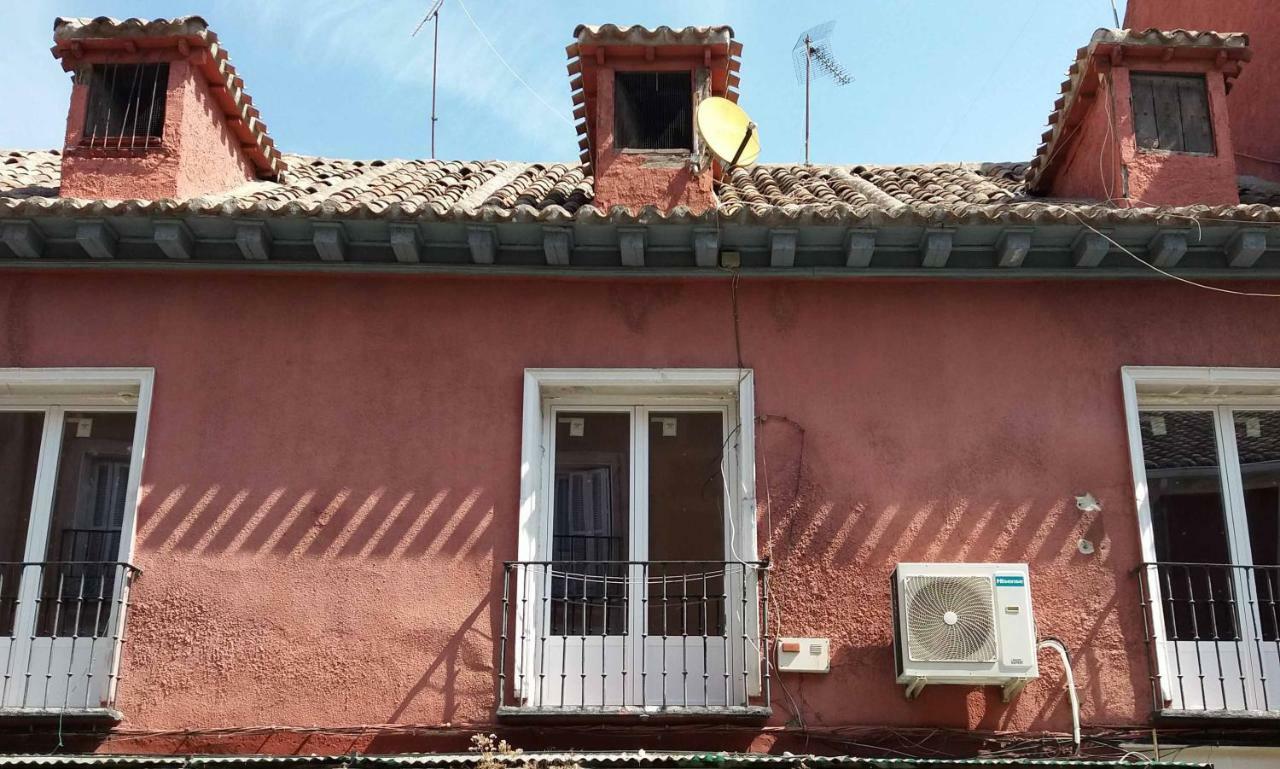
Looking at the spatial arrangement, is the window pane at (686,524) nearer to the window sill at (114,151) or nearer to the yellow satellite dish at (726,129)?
the yellow satellite dish at (726,129)

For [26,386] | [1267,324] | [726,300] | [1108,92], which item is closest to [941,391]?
[726,300]

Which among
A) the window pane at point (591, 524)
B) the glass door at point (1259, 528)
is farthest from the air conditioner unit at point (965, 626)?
the window pane at point (591, 524)

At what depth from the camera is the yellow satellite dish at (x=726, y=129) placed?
9773 mm

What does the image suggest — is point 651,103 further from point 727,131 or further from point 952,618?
point 952,618

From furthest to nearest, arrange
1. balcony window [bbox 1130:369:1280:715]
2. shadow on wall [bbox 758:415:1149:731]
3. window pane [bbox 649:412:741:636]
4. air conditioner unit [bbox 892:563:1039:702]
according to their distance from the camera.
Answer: window pane [bbox 649:412:741:636]
balcony window [bbox 1130:369:1280:715]
shadow on wall [bbox 758:415:1149:731]
air conditioner unit [bbox 892:563:1039:702]

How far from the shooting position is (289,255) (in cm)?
920

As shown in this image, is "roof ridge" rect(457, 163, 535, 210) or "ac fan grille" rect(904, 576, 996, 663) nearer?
"ac fan grille" rect(904, 576, 996, 663)

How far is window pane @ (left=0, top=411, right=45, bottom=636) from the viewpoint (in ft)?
28.8

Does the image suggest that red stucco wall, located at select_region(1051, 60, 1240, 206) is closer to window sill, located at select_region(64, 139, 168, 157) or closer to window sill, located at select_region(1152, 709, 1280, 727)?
window sill, located at select_region(1152, 709, 1280, 727)

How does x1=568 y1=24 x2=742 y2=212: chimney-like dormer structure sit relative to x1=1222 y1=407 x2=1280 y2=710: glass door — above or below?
above

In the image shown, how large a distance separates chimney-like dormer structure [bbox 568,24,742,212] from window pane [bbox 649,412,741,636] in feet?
5.24

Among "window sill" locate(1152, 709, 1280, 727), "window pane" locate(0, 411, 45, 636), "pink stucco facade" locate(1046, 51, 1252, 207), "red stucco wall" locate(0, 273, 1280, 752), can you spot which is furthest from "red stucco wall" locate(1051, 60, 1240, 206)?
"window pane" locate(0, 411, 45, 636)

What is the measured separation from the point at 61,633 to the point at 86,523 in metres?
0.69

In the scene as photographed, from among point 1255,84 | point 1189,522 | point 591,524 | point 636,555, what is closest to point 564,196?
point 591,524
